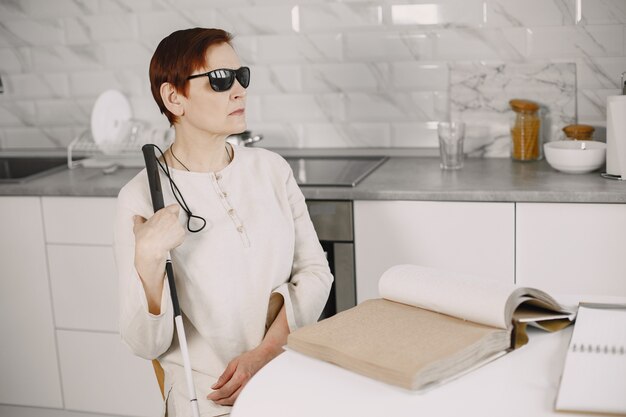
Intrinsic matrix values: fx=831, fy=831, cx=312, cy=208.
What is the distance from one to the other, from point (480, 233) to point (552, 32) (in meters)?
0.84

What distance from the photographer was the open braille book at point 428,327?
46.9 inches

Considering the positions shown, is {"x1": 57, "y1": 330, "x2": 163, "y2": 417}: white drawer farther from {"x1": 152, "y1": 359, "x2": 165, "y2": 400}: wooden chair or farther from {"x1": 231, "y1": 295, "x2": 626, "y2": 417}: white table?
{"x1": 231, "y1": 295, "x2": 626, "y2": 417}: white table

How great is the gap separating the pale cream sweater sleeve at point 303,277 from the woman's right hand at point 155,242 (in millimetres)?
331

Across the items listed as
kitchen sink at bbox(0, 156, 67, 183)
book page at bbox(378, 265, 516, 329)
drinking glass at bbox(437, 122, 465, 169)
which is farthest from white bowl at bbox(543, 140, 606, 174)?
kitchen sink at bbox(0, 156, 67, 183)

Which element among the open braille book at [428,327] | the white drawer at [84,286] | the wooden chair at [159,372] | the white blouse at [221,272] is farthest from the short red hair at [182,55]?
the white drawer at [84,286]

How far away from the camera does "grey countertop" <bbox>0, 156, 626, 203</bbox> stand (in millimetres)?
2389

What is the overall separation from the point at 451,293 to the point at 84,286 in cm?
178

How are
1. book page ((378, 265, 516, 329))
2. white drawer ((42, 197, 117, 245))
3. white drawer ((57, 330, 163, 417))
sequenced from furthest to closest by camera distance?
white drawer ((57, 330, 163, 417)) → white drawer ((42, 197, 117, 245)) → book page ((378, 265, 516, 329))

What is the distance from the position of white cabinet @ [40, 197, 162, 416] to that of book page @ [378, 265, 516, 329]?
5.02 feet

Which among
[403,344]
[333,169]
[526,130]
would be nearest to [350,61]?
[333,169]

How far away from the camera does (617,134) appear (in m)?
2.49

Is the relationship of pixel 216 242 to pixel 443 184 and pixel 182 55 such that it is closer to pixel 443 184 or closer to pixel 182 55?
pixel 182 55

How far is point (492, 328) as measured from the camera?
4.23ft

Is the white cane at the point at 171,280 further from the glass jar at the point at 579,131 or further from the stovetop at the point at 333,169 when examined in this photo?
the glass jar at the point at 579,131
